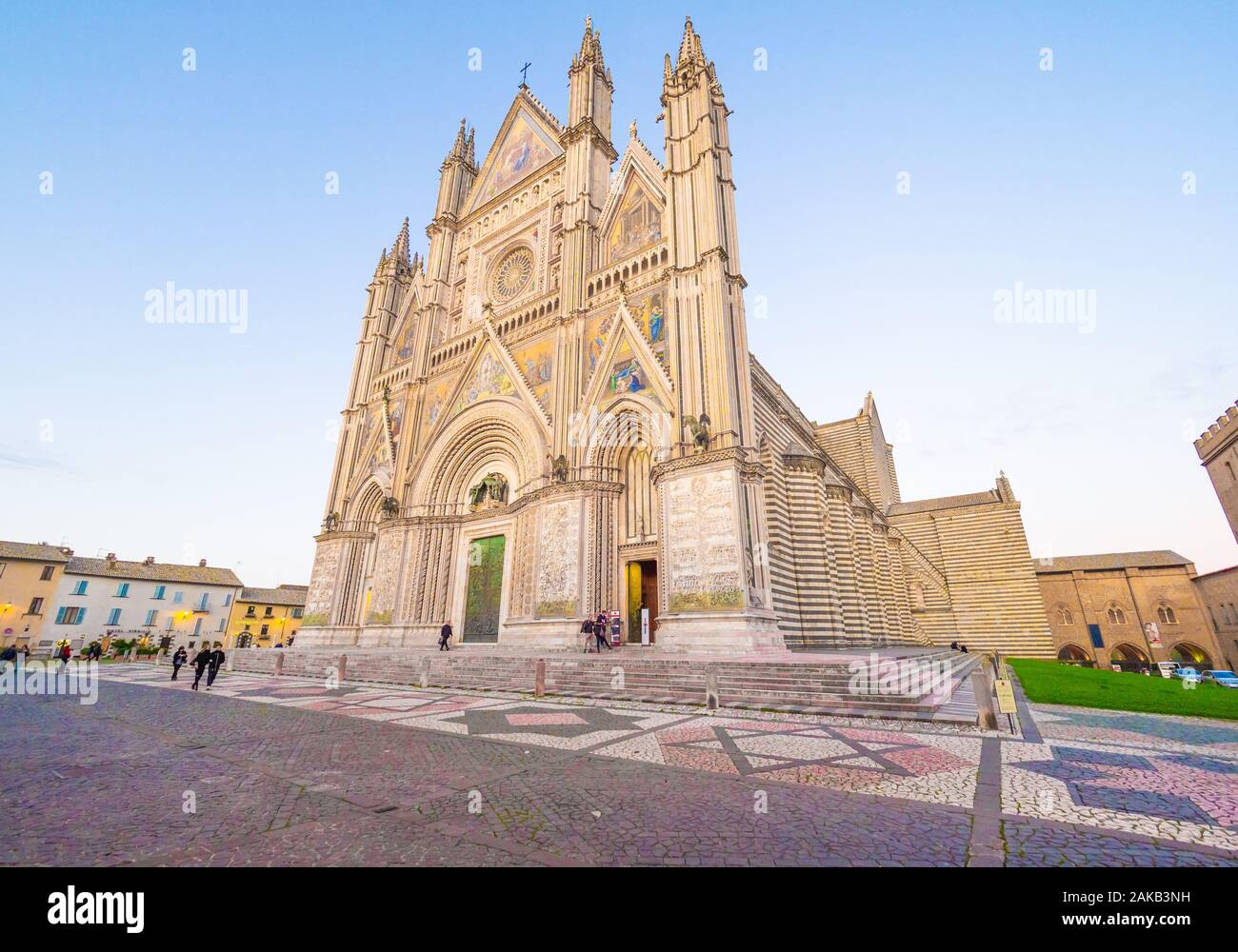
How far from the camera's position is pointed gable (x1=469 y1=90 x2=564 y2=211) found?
88.1 ft

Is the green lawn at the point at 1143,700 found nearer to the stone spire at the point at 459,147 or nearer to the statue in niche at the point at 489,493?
the statue in niche at the point at 489,493

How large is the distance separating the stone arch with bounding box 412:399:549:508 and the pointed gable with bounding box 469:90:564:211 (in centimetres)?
1398

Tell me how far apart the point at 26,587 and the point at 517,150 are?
146 ft

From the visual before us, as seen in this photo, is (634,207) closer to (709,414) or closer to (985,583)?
(709,414)

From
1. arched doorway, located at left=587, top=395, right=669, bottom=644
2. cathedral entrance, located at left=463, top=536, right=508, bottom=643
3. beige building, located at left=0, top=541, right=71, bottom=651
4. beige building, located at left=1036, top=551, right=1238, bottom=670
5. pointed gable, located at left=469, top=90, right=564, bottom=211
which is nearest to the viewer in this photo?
arched doorway, located at left=587, top=395, right=669, bottom=644

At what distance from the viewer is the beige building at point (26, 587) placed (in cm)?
3441

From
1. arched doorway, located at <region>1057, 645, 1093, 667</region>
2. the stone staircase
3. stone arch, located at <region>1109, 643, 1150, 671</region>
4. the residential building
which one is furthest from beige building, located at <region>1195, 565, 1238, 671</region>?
the residential building

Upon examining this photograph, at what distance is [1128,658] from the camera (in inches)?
1618

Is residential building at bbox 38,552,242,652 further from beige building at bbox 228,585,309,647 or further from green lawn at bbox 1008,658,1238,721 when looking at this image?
green lawn at bbox 1008,658,1238,721
